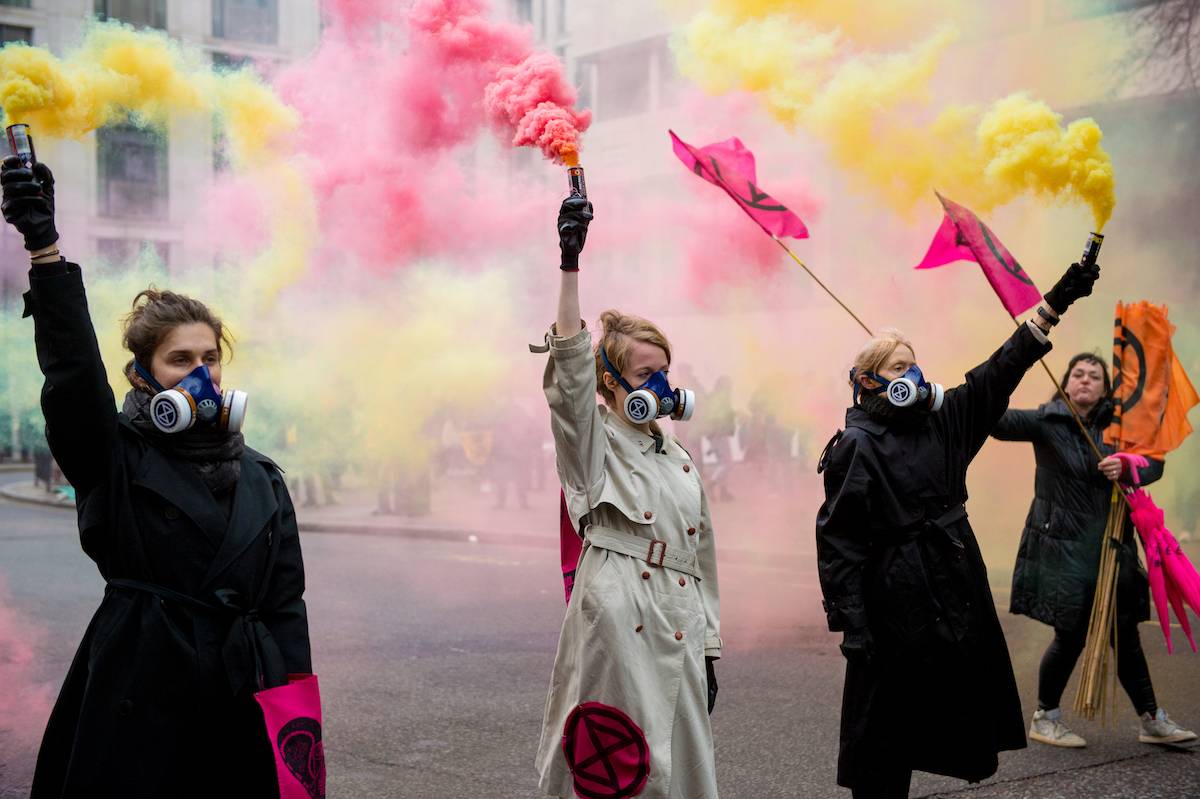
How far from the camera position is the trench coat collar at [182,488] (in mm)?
2479

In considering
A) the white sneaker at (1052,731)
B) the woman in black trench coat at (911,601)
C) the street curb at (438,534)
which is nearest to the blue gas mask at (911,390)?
the woman in black trench coat at (911,601)

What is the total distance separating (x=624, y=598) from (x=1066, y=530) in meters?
2.98

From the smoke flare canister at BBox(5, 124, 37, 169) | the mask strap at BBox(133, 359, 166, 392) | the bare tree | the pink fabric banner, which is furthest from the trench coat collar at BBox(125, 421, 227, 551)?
the bare tree

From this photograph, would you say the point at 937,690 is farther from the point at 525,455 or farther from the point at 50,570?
the point at 525,455

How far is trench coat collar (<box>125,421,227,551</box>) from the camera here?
8.13 ft

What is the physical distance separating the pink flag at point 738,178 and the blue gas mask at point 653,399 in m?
1.73

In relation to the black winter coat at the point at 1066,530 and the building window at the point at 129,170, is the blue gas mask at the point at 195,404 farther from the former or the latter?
the building window at the point at 129,170

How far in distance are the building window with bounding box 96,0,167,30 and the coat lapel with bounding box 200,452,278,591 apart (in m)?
4.62

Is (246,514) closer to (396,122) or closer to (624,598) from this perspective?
(624,598)

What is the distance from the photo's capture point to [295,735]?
2459mm

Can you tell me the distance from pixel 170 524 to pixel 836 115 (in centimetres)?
662

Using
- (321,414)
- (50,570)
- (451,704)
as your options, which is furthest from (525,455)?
(451,704)

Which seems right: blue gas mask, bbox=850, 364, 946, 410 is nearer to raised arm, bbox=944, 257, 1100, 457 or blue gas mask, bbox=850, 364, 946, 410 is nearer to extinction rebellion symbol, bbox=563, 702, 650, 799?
raised arm, bbox=944, 257, 1100, 457

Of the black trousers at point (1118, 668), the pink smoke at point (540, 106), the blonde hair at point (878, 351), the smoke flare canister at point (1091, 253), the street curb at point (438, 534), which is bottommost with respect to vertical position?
the street curb at point (438, 534)
